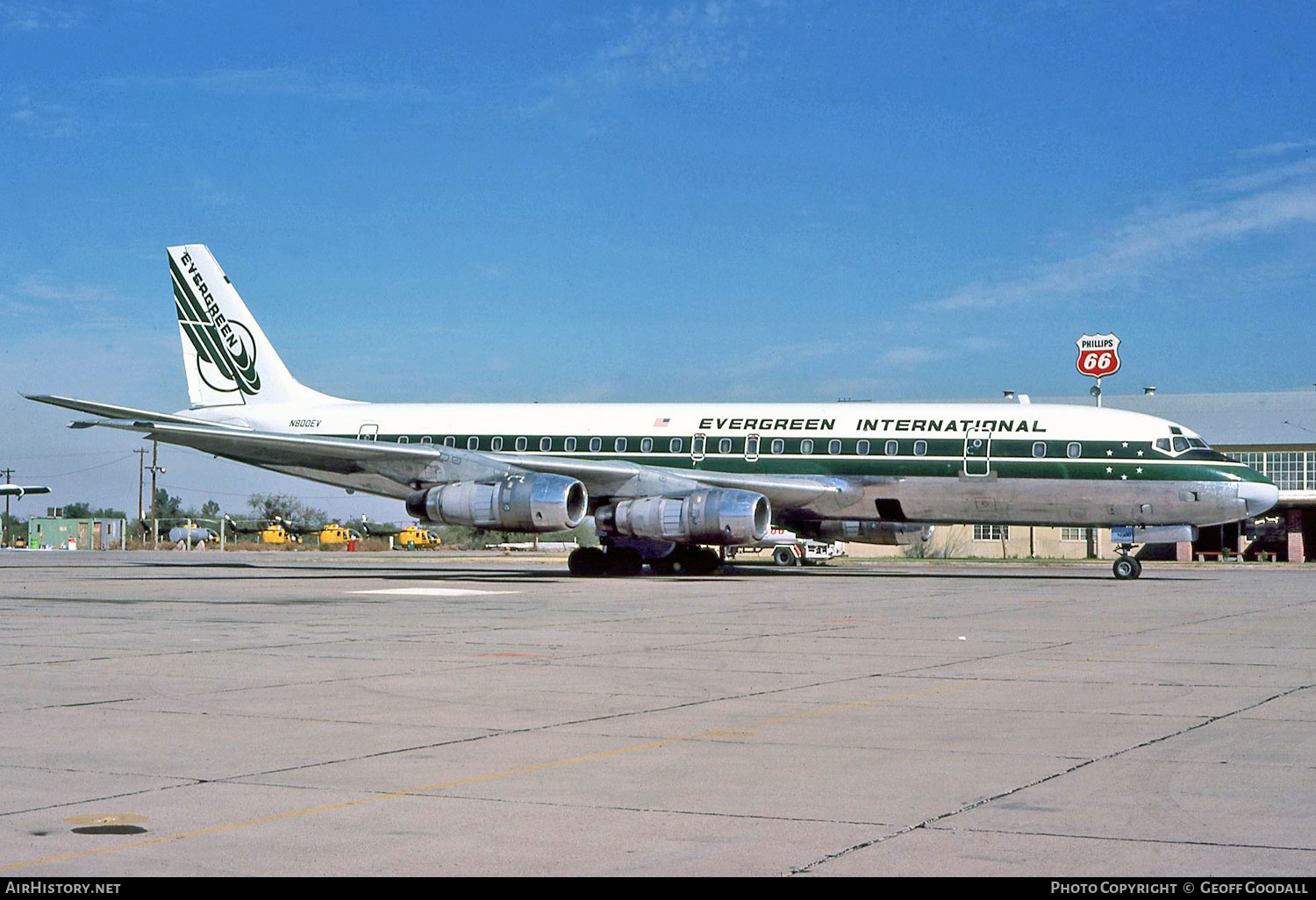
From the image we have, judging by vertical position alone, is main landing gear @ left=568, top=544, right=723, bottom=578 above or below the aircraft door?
below

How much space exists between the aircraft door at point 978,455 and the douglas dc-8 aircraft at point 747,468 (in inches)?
1.1

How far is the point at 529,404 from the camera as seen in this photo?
3597 cm

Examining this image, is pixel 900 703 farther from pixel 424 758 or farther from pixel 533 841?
pixel 533 841

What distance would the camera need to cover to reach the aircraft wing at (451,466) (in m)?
31.2

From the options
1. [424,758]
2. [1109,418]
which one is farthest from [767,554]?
[424,758]

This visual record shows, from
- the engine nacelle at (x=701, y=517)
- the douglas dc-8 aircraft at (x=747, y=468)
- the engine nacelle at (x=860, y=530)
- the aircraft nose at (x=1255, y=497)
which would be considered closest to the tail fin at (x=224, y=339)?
the douglas dc-8 aircraft at (x=747, y=468)

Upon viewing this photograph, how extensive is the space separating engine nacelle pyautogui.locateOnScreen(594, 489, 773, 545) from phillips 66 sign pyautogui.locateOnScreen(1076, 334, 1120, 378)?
39.9m

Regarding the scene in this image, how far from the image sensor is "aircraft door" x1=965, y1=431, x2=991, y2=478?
3067 cm

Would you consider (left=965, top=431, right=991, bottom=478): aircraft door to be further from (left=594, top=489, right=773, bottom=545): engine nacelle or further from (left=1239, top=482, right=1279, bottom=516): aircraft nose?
(left=1239, top=482, right=1279, bottom=516): aircraft nose

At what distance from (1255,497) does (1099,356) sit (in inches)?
1480

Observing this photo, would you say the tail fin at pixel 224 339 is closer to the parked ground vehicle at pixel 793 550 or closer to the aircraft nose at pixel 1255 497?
the parked ground vehicle at pixel 793 550

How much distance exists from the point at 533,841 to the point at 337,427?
31.7m

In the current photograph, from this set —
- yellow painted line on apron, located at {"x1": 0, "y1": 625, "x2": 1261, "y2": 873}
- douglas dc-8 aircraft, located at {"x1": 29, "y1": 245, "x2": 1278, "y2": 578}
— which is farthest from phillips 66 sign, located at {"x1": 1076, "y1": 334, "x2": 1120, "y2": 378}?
yellow painted line on apron, located at {"x1": 0, "y1": 625, "x2": 1261, "y2": 873}

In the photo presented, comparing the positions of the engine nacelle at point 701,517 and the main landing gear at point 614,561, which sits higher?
the engine nacelle at point 701,517
